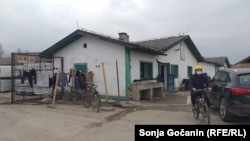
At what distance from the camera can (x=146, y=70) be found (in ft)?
58.6

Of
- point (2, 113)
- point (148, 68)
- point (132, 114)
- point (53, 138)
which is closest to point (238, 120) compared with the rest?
point (132, 114)

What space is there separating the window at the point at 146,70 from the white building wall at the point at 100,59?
7.18ft

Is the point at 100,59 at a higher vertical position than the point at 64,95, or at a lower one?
higher

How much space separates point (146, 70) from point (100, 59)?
340 centimetres

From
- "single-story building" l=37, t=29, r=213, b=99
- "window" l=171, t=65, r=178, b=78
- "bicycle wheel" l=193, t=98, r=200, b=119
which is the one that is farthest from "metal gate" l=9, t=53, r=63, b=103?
"window" l=171, t=65, r=178, b=78

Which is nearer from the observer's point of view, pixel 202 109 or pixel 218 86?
pixel 202 109

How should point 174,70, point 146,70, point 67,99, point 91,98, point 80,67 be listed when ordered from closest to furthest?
point 91,98
point 67,99
point 80,67
point 146,70
point 174,70

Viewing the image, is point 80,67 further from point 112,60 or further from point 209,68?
point 209,68

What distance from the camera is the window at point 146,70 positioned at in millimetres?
17219

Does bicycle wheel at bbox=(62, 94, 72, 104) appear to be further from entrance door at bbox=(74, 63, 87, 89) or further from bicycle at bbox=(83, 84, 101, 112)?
bicycle at bbox=(83, 84, 101, 112)

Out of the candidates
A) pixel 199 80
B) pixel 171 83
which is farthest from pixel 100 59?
pixel 199 80

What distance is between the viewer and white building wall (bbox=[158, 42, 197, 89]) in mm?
21172

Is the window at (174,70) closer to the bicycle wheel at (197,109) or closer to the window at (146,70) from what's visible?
the window at (146,70)

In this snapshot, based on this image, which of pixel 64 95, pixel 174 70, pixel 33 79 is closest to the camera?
pixel 64 95
